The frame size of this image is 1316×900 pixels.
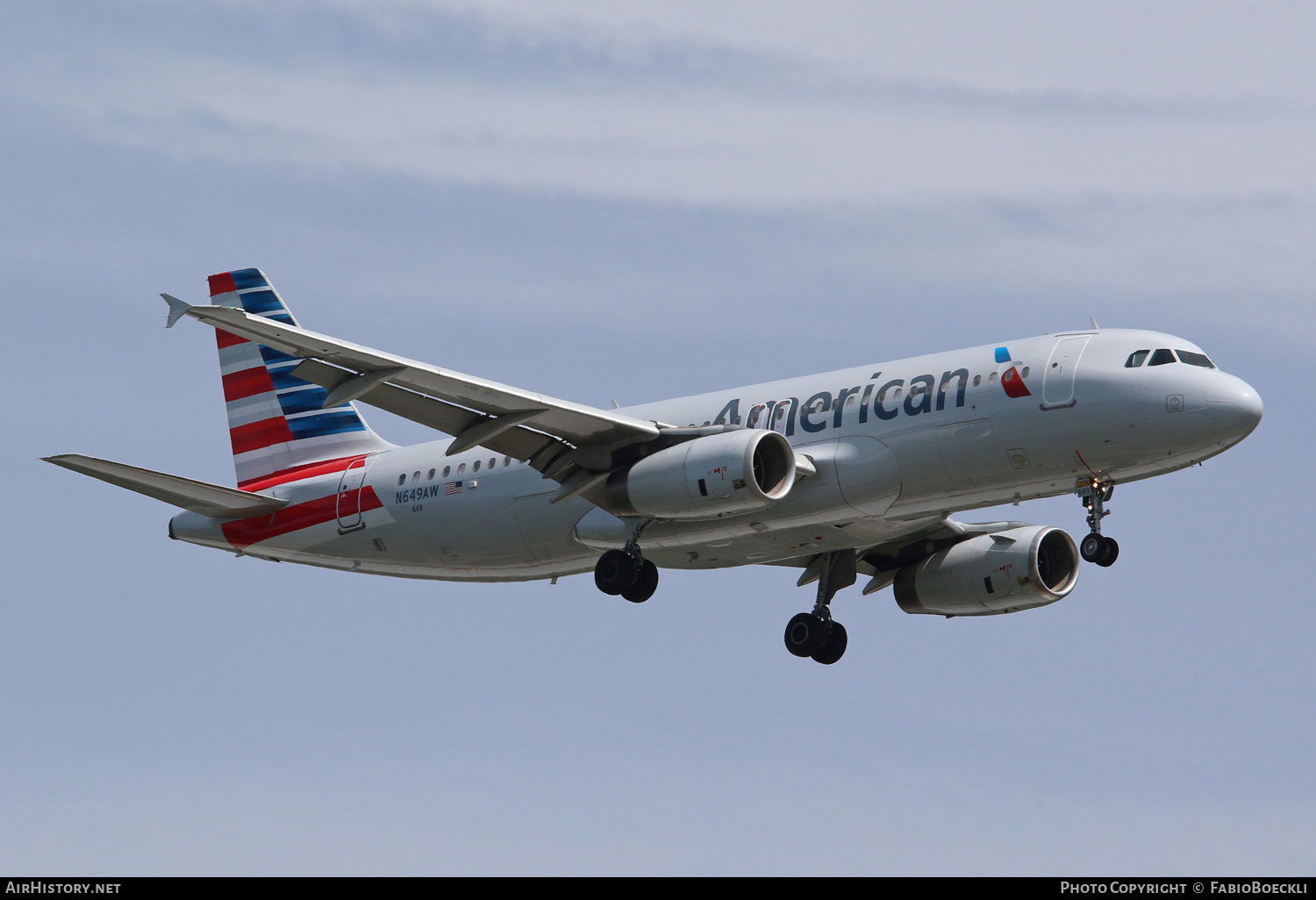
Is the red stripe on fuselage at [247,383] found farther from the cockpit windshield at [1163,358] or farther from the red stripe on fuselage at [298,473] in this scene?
the cockpit windshield at [1163,358]

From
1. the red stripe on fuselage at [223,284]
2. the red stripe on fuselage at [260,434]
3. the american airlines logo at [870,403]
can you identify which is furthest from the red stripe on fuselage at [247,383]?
the american airlines logo at [870,403]

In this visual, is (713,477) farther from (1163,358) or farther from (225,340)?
(225,340)

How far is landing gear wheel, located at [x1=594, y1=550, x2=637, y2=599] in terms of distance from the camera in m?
37.4

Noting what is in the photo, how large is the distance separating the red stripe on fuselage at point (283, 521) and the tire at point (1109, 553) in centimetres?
1748

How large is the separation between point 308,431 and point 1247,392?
76.9ft

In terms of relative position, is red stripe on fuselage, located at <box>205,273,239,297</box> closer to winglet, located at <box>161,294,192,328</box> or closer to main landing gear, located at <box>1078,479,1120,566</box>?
winglet, located at <box>161,294,192,328</box>

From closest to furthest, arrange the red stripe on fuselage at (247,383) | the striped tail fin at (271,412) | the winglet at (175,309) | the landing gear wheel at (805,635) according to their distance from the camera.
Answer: the winglet at (175,309)
the landing gear wheel at (805,635)
the striped tail fin at (271,412)
the red stripe on fuselage at (247,383)

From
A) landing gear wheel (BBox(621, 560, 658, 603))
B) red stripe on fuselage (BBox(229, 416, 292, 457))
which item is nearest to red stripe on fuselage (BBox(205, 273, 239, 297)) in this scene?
red stripe on fuselage (BBox(229, 416, 292, 457))

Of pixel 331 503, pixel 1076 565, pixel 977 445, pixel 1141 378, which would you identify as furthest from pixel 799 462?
pixel 331 503

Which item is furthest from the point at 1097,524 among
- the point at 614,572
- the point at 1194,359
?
the point at 614,572

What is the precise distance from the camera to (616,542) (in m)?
37.7

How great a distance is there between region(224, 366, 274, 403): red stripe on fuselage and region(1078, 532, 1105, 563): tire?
22.4 meters

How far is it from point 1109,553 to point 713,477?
799 centimetres

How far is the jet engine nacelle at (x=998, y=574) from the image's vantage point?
41094mm
